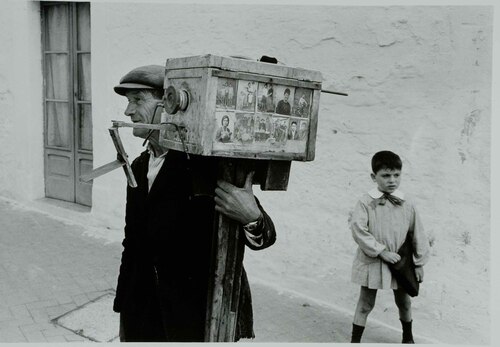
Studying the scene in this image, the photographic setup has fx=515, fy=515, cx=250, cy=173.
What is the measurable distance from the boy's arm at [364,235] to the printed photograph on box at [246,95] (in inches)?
73.0

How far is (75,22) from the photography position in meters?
6.27

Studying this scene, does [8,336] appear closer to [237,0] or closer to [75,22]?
[237,0]

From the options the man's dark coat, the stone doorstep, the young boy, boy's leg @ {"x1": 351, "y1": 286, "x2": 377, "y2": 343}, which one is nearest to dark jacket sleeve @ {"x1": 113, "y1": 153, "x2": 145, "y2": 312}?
the man's dark coat

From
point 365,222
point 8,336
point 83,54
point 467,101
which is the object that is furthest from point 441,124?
point 83,54

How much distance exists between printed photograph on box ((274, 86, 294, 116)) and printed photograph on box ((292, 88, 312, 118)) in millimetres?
20

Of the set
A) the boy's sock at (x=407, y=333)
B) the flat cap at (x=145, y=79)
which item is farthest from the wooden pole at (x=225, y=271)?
the boy's sock at (x=407, y=333)

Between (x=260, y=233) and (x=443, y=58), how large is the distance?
229cm

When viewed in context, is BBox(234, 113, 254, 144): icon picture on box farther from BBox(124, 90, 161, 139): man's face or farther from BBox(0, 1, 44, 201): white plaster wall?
BBox(0, 1, 44, 201): white plaster wall

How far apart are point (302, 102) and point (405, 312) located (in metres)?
2.26

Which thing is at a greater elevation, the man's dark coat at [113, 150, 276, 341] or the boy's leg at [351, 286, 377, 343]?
the man's dark coat at [113, 150, 276, 341]

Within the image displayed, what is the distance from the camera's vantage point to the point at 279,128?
1688 mm

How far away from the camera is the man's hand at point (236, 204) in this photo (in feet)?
5.60

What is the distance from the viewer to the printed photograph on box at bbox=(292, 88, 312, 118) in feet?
5.58

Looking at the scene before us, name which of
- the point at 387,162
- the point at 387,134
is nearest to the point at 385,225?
the point at 387,162
